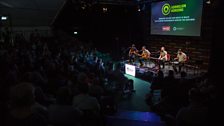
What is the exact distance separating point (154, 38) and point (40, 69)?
11.1 meters

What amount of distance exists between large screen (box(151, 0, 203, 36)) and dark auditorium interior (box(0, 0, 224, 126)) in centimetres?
5

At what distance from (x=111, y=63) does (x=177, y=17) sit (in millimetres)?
4967

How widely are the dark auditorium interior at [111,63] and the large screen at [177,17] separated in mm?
50

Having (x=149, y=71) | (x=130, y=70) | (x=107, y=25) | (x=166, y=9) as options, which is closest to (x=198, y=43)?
(x=166, y=9)

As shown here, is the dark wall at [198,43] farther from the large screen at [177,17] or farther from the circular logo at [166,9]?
the circular logo at [166,9]

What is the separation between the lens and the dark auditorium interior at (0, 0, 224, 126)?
258 centimetres

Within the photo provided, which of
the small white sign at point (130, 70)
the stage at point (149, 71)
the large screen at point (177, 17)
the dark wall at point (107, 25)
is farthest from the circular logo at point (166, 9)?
Answer: the small white sign at point (130, 70)

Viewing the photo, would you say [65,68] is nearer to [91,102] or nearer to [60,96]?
[91,102]

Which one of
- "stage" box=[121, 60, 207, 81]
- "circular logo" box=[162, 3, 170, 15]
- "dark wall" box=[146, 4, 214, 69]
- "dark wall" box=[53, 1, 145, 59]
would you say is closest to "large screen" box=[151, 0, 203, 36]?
"circular logo" box=[162, 3, 170, 15]

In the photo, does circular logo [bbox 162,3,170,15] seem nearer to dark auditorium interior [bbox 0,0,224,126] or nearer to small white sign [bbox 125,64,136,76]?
dark auditorium interior [bbox 0,0,224,126]

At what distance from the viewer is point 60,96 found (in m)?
2.64

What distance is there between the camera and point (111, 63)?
1084cm

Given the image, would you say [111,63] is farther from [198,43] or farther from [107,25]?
[107,25]

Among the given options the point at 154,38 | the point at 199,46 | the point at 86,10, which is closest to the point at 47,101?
the point at 199,46
